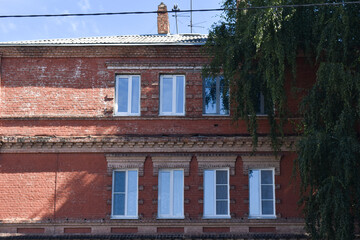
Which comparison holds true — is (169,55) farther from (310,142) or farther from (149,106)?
(310,142)

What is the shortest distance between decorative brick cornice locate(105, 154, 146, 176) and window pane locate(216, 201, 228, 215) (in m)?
2.86

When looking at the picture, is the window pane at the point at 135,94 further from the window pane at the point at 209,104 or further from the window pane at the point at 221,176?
the window pane at the point at 221,176

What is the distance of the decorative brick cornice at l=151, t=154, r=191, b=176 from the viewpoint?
66.7 ft

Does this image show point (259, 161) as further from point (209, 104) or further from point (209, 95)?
point (209, 95)

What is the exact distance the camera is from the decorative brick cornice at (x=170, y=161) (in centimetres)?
2034

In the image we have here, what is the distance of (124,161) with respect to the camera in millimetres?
20391

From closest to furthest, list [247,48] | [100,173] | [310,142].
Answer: [310,142]
[247,48]
[100,173]

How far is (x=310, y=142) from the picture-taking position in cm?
1678

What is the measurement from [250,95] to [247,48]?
151 cm

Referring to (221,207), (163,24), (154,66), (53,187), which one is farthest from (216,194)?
(163,24)

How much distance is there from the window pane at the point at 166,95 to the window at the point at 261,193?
3676 millimetres

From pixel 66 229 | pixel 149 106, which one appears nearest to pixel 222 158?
pixel 149 106

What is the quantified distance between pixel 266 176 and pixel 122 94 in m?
5.80

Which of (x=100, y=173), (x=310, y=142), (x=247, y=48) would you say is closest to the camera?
(x=310, y=142)
